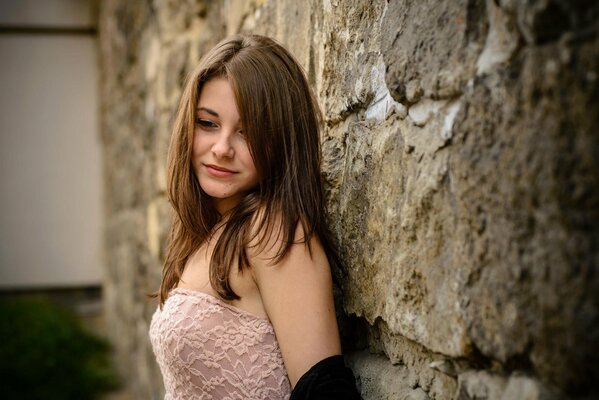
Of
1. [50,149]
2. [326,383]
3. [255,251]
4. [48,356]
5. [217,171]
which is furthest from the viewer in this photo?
[50,149]

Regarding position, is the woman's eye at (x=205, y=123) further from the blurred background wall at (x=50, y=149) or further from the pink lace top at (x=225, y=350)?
the blurred background wall at (x=50, y=149)

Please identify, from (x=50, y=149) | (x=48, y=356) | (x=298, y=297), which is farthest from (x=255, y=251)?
(x=50, y=149)

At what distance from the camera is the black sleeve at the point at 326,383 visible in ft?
4.15

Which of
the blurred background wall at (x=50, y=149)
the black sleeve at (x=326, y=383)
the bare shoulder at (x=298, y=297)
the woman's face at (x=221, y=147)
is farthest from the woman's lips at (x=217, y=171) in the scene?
the blurred background wall at (x=50, y=149)

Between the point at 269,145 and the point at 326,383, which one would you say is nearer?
the point at 326,383

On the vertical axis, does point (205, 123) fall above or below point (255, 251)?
above

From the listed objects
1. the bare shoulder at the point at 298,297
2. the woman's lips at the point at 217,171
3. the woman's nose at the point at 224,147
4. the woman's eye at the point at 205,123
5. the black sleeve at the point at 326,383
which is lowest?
the black sleeve at the point at 326,383

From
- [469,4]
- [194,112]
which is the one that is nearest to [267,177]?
[194,112]

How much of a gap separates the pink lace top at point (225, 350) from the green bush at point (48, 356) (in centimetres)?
392

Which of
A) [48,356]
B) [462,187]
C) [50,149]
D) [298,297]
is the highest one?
[50,149]

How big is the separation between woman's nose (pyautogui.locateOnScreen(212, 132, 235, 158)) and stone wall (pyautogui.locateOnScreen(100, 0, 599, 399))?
0.74 feet

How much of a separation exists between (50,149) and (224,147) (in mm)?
5808

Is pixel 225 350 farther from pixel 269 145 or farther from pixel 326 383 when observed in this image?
pixel 269 145

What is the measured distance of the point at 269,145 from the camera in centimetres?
145
